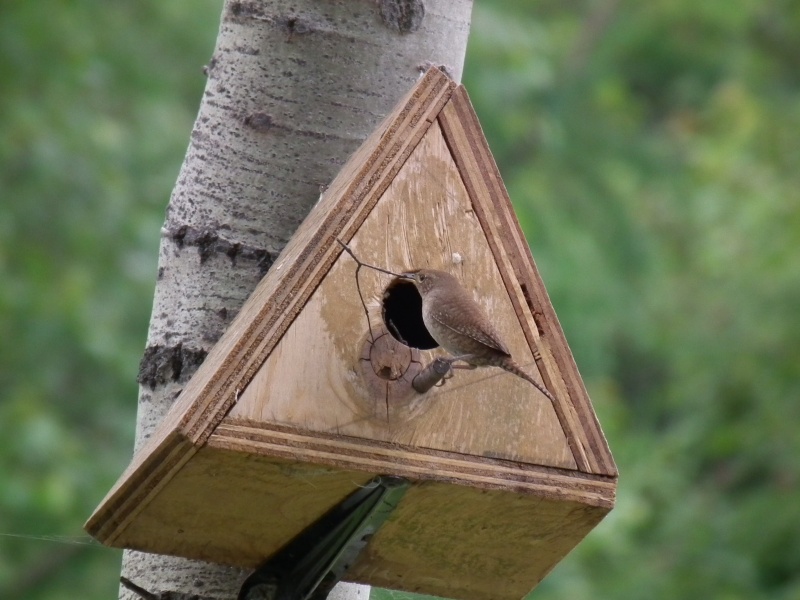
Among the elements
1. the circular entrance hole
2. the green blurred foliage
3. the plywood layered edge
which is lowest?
the plywood layered edge

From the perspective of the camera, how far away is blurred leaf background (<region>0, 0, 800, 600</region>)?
612 centimetres


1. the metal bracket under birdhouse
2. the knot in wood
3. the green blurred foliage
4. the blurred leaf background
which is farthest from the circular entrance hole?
the green blurred foliage

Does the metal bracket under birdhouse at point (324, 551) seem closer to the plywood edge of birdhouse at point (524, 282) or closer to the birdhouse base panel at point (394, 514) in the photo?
the birdhouse base panel at point (394, 514)

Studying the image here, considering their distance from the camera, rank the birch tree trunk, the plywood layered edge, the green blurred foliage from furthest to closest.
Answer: the green blurred foliage, the birch tree trunk, the plywood layered edge

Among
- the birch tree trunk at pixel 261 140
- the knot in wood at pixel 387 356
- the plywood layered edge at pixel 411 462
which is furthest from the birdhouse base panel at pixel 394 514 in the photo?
the birch tree trunk at pixel 261 140

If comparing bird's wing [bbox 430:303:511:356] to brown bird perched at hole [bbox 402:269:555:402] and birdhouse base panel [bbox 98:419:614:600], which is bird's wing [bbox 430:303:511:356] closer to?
brown bird perched at hole [bbox 402:269:555:402]

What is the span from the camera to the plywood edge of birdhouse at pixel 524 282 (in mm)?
2266

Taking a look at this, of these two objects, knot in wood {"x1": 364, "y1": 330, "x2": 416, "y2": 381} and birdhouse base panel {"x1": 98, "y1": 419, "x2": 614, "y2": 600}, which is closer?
birdhouse base panel {"x1": 98, "y1": 419, "x2": 614, "y2": 600}

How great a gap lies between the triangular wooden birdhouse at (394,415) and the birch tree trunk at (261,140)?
15 centimetres

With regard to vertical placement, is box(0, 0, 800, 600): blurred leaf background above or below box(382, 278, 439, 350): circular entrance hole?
above

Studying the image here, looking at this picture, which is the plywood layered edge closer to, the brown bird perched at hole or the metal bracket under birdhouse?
the metal bracket under birdhouse

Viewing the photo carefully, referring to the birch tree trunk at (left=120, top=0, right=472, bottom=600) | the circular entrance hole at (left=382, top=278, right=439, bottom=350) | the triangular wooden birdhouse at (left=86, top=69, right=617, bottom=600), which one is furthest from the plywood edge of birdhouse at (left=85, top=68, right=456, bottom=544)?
the circular entrance hole at (left=382, top=278, right=439, bottom=350)

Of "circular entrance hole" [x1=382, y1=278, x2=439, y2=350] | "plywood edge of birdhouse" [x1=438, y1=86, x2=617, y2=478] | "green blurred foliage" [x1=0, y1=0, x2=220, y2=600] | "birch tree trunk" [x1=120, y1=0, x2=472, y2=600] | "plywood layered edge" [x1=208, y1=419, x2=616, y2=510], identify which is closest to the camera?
"plywood layered edge" [x1=208, y1=419, x2=616, y2=510]

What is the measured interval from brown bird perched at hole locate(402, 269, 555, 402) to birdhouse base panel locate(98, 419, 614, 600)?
0.18m
